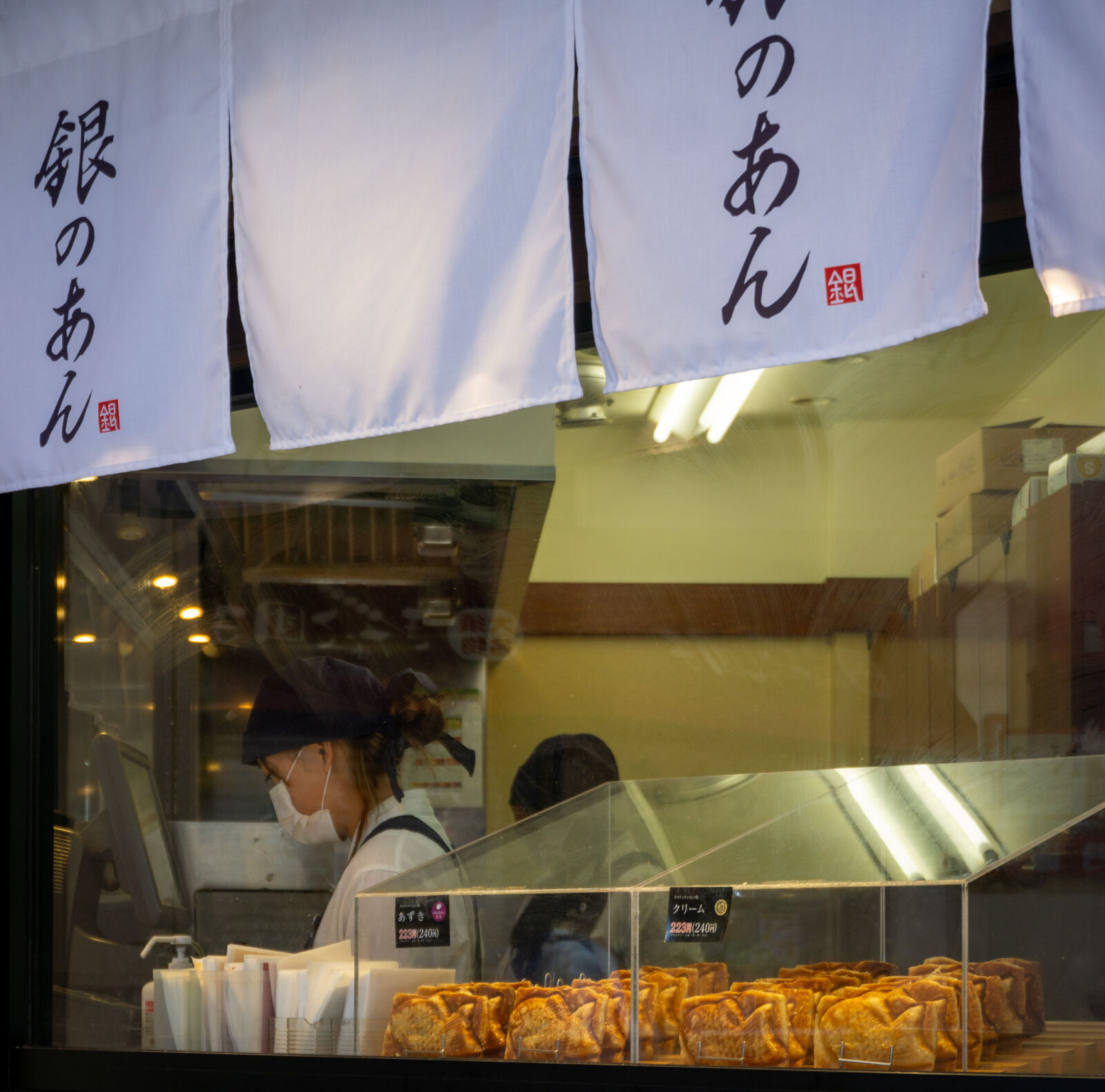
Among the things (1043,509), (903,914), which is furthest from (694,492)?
(903,914)

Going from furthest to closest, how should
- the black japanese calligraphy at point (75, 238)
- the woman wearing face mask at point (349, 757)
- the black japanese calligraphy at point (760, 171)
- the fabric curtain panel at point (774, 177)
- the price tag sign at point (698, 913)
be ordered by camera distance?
the woman wearing face mask at point (349, 757) < the black japanese calligraphy at point (75, 238) < the price tag sign at point (698, 913) < the black japanese calligraphy at point (760, 171) < the fabric curtain panel at point (774, 177)

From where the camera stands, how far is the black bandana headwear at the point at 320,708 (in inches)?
131

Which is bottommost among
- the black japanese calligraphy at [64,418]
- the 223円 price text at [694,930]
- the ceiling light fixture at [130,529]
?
the 223円 price text at [694,930]

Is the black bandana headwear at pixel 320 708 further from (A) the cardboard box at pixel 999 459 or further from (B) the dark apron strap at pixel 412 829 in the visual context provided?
(A) the cardboard box at pixel 999 459

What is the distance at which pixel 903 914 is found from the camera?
2.23 m

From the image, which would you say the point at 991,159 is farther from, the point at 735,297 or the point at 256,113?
the point at 256,113

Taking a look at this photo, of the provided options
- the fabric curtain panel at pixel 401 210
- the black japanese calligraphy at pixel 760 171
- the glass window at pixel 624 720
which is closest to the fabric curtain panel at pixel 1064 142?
the black japanese calligraphy at pixel 760 171

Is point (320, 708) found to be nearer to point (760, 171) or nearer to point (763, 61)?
point (760, 171)

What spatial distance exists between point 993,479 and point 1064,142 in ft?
3.05

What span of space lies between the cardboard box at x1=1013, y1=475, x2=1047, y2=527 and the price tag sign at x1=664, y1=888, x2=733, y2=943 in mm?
Answer: 1093

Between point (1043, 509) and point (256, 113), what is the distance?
1.97 meters

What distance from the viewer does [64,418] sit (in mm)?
2975

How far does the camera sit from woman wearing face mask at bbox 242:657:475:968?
3.23m

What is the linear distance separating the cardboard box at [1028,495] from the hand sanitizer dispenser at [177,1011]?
2.20 m
